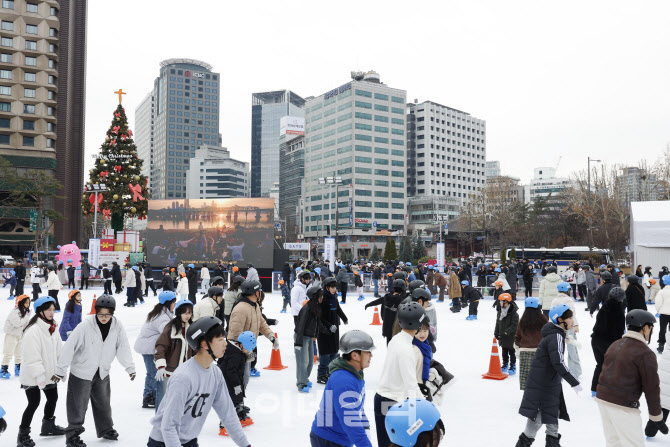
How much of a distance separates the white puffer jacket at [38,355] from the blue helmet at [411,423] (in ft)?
15.0

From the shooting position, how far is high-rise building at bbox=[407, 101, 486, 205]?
418 ft

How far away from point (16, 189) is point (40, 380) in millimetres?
54351

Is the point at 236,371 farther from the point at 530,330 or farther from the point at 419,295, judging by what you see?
the point at 530,330

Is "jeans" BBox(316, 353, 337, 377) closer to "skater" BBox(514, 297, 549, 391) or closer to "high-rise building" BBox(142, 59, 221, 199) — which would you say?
"skater" BBox(514, 297, 549, 391)

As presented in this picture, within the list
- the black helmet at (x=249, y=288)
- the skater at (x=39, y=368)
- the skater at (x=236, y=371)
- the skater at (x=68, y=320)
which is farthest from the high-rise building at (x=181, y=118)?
the skater at (x=236, y=371)

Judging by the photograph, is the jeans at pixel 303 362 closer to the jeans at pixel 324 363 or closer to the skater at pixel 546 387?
the jeans at pixel 324 363

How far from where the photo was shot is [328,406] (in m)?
3.20

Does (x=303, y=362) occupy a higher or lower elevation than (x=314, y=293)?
lower

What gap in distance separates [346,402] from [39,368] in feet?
12.9

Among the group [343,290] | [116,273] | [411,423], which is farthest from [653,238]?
[411,423]

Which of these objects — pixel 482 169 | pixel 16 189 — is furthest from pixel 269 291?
pixel 482 169

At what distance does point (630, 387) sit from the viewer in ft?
13.9

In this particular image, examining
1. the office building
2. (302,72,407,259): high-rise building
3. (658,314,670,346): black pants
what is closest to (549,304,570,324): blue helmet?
(658,314,670,346): black pants

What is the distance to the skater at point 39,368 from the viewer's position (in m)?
5.45
